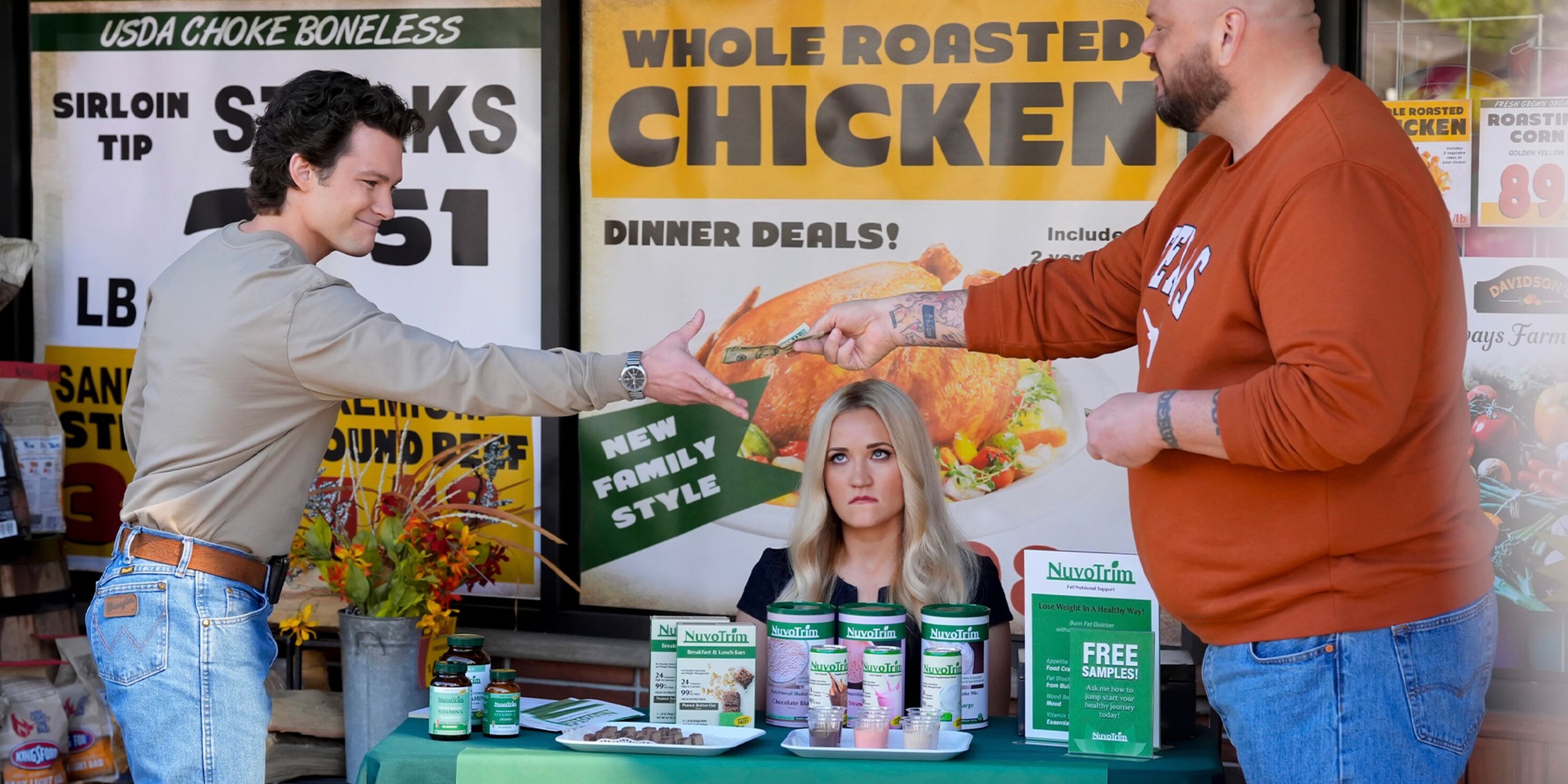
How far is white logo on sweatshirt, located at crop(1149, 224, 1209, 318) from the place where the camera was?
2.23 metres

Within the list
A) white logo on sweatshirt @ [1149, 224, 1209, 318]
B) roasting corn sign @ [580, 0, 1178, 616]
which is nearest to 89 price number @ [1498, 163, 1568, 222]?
roasting corn sign @ [580, 0, 1178, 616]

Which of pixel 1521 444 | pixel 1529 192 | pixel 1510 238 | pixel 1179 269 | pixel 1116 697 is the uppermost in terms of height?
pixel 1529 192

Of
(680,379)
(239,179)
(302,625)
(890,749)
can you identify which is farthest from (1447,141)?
(239,179)

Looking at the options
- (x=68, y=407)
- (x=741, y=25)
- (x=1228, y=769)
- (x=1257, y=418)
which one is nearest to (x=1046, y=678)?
(x=1257, y=418)

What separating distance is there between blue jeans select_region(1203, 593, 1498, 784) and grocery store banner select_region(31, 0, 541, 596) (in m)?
2.62

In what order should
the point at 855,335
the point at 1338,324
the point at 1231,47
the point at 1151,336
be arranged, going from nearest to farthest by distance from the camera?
the point at 1338,324 < the point at 1231,47 < the point at 1151,336 < the point at 855,335

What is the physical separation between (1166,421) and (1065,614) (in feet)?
2.12

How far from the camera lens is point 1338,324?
194 cm

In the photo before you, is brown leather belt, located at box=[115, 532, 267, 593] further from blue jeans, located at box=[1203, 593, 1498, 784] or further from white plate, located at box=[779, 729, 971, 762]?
blue jeans, located at box=[1203, 593, 1498, 784]

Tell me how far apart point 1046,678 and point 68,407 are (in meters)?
3.40

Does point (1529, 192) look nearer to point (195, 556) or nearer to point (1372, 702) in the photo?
point (1372, 702)

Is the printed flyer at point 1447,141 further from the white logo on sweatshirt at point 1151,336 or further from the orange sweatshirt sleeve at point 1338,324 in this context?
the orange sweatshirt sleeve at point 1338,324

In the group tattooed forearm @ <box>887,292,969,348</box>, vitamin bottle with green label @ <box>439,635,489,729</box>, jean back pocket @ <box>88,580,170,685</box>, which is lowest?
vitamin bottle with green label @ <box>439,635,489,729</box>

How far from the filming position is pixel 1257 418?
201 cm
